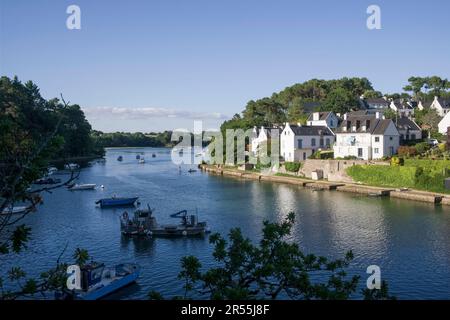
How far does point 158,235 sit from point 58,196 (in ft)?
97.1

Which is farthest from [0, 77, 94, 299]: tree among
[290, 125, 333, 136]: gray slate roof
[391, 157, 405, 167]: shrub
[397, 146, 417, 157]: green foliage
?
[290, 125, 333, 136]: gray slate roof

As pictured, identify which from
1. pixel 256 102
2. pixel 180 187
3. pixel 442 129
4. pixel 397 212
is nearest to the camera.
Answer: pixel 397 212

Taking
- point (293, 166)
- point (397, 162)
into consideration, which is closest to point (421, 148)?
point (397, 162)

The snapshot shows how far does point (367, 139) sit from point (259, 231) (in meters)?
37.3

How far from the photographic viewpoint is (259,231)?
38.7m

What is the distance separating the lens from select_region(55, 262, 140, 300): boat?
81.5 ft

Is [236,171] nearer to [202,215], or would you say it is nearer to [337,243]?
[202,215]

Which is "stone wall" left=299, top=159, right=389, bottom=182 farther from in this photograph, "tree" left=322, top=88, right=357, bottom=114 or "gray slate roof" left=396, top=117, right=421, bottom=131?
"tree" left=322, top=88, right=357, bottom=114

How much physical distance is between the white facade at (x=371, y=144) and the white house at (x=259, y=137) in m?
19.3

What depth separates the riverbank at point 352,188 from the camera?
5046cm

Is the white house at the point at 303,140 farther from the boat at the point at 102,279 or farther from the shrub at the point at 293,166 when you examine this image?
the boat at the point at 102,279

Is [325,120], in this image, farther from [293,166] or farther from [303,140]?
[293,166]
